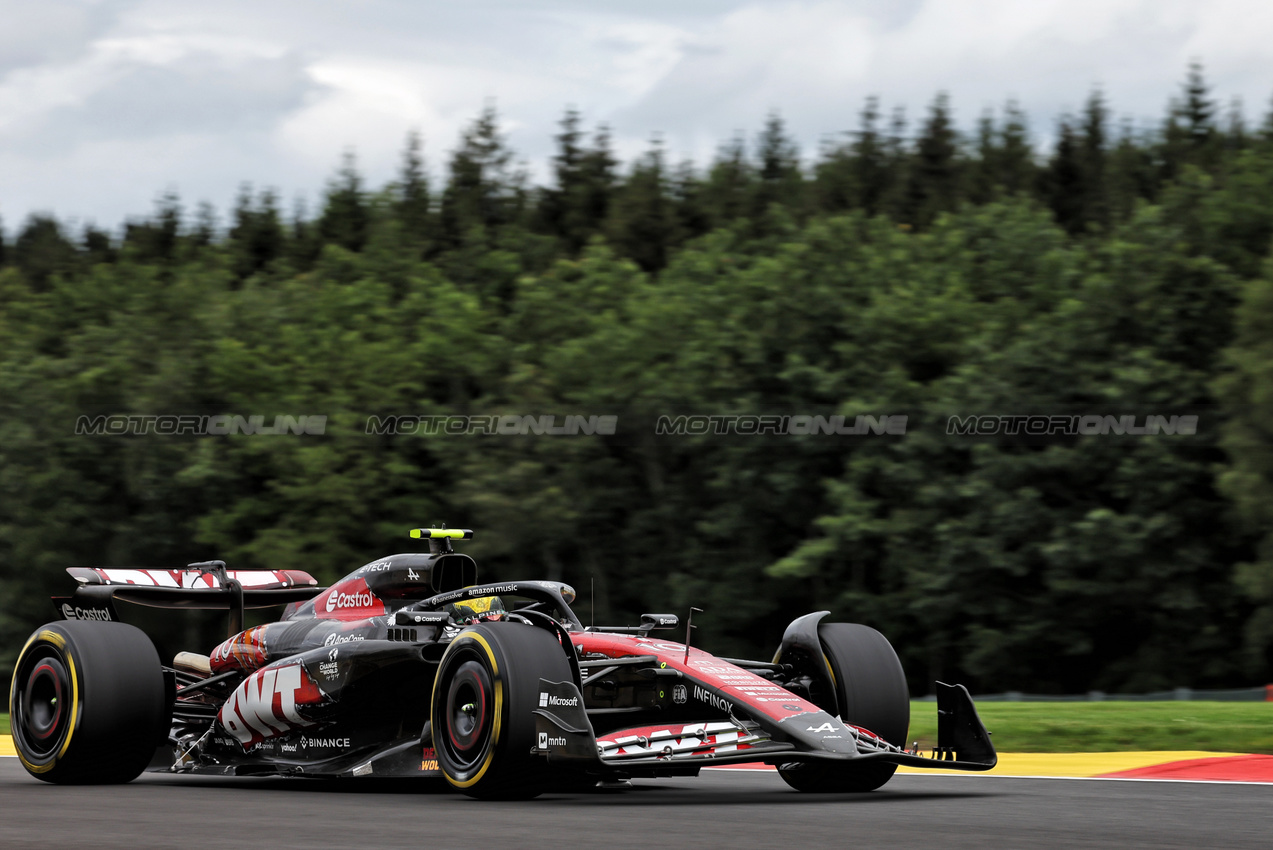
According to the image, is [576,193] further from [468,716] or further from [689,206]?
[468,716]

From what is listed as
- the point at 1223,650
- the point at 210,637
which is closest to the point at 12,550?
the point at 210,637

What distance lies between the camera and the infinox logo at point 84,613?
11.8 metres

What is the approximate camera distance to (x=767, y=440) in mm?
42625

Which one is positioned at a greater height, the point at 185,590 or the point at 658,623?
the point at 185,590

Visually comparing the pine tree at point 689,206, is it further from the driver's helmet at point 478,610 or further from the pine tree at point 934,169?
the driver's helmet at point 478,610

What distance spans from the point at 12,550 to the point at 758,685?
43.9 metres

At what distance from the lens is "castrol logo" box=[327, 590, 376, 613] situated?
36.0ft

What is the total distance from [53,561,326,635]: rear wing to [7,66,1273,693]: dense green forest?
86.0ft

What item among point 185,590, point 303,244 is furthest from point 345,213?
point 185,590

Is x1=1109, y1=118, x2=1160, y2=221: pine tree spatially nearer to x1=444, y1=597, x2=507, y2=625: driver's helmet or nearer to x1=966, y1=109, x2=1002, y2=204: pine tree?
x1=966, y1=109, x2=1002, y2=204: pine tree

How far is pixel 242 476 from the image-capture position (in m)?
48.4

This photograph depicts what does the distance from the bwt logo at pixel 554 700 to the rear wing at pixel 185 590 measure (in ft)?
14.1

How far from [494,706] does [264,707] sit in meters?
2.74

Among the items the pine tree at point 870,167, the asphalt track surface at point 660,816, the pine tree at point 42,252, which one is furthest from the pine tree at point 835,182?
the asphalt track surface at point 660,816
